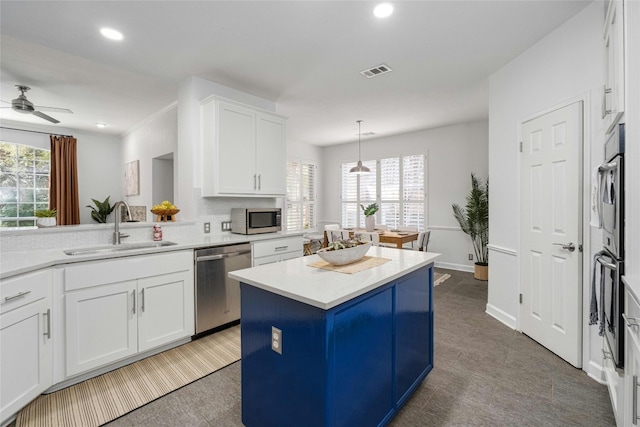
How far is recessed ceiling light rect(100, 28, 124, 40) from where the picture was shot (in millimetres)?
2531

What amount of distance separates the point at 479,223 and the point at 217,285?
4.39 m

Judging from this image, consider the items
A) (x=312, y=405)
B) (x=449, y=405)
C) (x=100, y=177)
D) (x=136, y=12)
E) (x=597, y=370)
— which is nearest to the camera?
(x=312, y=405)

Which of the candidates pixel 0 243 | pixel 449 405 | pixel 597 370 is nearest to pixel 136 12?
pixel 0 243

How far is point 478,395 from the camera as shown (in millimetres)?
2006

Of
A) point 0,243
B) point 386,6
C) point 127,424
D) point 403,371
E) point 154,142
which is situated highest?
point 386,6

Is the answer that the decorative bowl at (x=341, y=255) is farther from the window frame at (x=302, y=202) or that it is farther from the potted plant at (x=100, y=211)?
the potted plant at (x=100, y=211)

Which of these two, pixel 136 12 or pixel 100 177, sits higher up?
pixel 136 12

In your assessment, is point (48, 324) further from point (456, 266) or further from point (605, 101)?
point (456, 266)

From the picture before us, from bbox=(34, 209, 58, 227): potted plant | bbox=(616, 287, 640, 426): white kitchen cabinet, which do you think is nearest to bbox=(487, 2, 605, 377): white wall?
bbox=(616, 287, 640, 426): white kitchen cabinet

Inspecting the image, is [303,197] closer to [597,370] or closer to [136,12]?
[136,12]

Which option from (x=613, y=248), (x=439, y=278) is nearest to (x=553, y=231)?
(x=613, y=248)

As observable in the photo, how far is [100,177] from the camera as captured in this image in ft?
21.2

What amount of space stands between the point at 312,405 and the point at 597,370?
2.27 m

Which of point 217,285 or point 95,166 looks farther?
point 95,166
